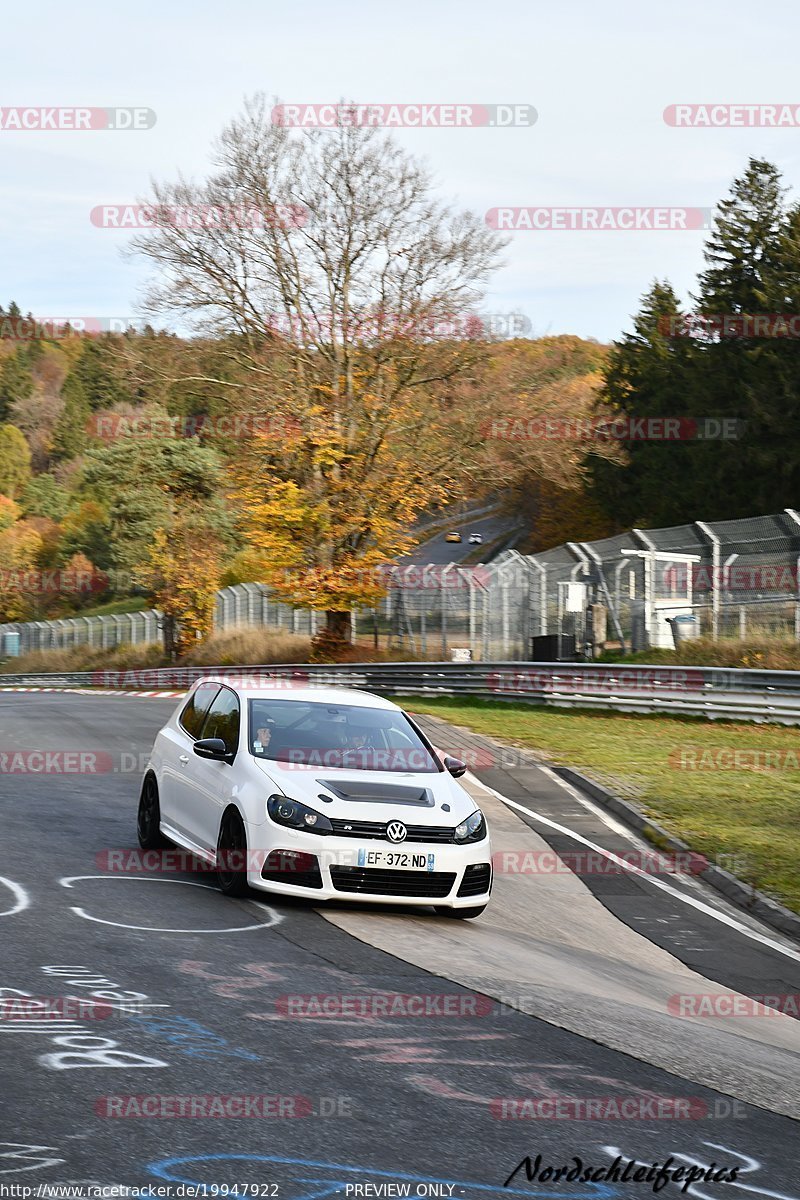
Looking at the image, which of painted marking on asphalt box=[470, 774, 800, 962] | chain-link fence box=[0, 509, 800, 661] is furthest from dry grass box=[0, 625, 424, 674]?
painted marking on asphalt box=[470, 774, 800, 962]

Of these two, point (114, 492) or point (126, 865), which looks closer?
point (126, 865)

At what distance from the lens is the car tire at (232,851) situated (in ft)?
30.6

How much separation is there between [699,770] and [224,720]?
29.6 ft

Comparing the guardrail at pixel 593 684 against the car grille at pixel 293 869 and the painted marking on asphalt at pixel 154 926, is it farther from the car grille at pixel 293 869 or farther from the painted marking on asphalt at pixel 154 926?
the car grille at pixel 293 869

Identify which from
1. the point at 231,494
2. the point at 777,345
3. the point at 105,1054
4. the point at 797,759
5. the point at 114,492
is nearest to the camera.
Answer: the point at 105,1054

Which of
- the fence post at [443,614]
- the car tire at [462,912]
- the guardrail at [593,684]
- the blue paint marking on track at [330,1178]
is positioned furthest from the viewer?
the fence post at [443,614]

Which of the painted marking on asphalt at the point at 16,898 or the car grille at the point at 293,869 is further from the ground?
the car grille at the point at 293,869

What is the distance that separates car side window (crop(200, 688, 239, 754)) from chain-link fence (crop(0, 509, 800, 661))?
50.1ft

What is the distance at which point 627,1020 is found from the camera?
22.8 feet

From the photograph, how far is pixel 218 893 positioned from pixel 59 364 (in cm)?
16538

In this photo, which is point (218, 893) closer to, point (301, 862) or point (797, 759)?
point (301, 862)

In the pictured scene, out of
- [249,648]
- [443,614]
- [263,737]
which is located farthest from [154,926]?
[249,648]

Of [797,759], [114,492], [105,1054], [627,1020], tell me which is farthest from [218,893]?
[114,492]

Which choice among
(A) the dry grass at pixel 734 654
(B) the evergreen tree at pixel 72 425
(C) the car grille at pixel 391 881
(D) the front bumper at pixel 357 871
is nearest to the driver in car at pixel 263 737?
(D) the front bumper at pixel 357 871
